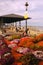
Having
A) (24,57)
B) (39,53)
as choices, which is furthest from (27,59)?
(39,53)

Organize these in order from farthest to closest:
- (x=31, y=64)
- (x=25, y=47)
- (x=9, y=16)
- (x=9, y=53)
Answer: (x=9, y=16), (x=25, y=47), (x=9, y=53), (x=31, y=64)

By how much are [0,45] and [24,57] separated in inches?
51.9

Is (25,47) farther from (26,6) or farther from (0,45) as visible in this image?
(26,6)

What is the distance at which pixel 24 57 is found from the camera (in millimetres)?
9375

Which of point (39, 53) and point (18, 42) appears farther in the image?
point (18, 42)

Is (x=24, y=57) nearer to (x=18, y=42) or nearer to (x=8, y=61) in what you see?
(x=8, y=61)

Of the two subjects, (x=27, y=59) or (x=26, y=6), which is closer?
(x=27, y=59)

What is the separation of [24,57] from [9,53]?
81cm

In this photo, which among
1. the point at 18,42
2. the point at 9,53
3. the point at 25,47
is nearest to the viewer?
the point at 9,53

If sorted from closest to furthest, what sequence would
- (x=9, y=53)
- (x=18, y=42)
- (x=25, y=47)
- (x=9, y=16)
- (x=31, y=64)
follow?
(x=31, y=64), (x=9, y=53), (x=25, y=47), (x=18, y=42), (x=9, y=16)

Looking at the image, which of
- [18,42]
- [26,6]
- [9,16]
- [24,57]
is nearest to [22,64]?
[24,57]

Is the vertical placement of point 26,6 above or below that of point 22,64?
above

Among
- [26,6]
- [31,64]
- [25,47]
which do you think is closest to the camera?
[31,64]

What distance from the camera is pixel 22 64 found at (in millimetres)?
9469
